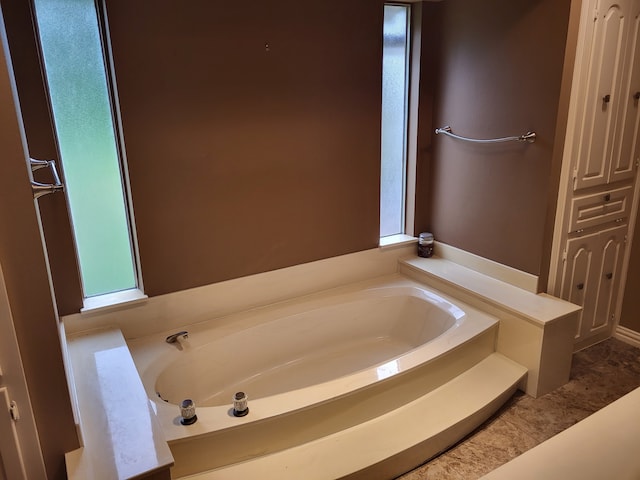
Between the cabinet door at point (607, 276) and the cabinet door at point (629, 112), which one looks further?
the cabinet door at point (607, 276)

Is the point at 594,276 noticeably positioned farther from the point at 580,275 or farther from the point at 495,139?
the point at 495,139

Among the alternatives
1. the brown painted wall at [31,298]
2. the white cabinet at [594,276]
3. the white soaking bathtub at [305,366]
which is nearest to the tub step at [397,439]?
the white soaking bathtub at [305,366]

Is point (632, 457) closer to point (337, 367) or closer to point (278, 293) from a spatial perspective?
point (337, 367)

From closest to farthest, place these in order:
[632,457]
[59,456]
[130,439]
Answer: [632,457] < [59,456] < [130,439]

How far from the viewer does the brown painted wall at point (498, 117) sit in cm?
233

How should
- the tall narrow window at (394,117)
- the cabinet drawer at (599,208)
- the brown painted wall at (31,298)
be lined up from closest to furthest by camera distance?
the brown painted wall at (31,298) → the cabinet drawer at (599,208) → the tall narrow window at (394,117)

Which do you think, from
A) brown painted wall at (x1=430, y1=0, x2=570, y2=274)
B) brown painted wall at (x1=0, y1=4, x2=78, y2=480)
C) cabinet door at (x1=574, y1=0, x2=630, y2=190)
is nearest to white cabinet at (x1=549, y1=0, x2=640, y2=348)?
cabinet door at (x1=574, y1=0, x2=630, y2=190)

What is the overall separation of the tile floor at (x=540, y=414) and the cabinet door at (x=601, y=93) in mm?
1070

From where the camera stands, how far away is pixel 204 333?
239cm

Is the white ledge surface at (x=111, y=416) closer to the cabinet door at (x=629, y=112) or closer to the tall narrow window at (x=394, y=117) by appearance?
the tall narrow window at (x=394, y=117)

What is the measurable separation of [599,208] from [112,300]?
2.67 meters

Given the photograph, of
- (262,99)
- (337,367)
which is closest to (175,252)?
(262,99)

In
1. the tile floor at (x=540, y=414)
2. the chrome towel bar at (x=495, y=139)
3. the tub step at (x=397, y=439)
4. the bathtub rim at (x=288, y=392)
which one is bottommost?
the tile floor at (x=540, y=414)

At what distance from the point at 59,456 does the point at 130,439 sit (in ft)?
0.68
